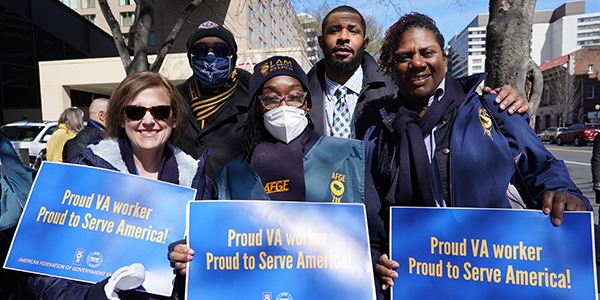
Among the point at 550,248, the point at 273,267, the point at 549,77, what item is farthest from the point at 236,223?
the point at 549,77

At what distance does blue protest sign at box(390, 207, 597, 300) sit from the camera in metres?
1.68

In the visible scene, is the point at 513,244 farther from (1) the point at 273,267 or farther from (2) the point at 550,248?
(1) the point at 273,267

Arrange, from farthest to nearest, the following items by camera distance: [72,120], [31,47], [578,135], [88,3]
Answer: [88,3] → [578,135] → [31,47] → [72,120]

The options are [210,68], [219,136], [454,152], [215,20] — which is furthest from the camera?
[215,20]

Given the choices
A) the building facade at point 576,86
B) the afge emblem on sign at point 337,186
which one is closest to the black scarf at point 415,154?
the afge emblem on sign at point 337,186

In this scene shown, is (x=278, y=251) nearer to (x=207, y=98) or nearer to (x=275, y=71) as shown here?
(x=275, y=71)

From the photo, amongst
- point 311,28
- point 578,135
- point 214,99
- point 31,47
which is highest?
point 311,28

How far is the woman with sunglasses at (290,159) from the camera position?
2.10 meters

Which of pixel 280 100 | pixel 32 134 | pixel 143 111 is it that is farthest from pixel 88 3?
pixel 280 100

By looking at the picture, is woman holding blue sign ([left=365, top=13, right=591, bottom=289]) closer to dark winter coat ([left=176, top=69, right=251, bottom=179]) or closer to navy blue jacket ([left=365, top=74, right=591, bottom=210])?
navy blue jacket ([left=365, top=74, right=591, bottom=210])

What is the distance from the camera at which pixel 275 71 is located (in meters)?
2.29

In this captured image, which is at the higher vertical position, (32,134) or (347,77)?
(32,134)

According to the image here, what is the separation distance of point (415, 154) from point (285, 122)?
2.40 ft

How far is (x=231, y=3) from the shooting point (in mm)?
29312
